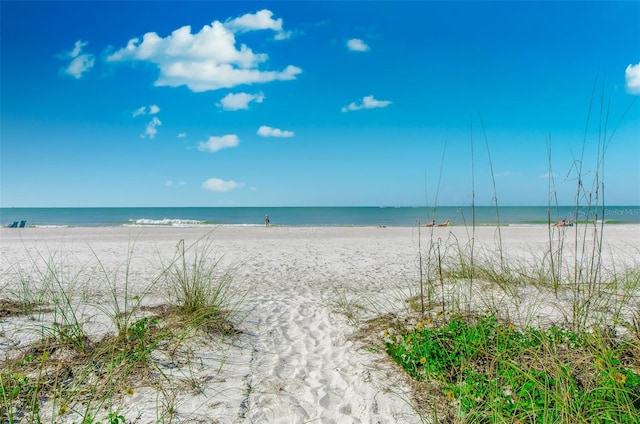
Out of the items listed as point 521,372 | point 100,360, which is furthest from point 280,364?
point 521,372

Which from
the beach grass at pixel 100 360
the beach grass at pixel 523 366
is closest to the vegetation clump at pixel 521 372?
the beach grass at pixel 523 366

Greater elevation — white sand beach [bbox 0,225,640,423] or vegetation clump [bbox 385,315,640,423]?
vegetation clump [bbox 385,315,640,423]

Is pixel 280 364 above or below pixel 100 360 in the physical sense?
below

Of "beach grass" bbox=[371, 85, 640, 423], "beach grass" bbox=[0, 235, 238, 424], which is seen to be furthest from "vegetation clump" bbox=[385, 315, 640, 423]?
"beach grass" bbox=[0, 235, 238, 424]

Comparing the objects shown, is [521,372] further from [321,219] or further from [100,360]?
[321,219]

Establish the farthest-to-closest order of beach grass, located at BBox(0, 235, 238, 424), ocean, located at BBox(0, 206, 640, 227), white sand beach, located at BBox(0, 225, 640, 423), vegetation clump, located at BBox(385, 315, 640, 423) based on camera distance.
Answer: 1. ocean, located at BBox(0, 206, 640, 227)
2. white sand beach, located at BBox(0, 225, 640, 423)
3. beach grass, located at BBox(0, 235, 238, 424)
4. vegetation clump, located at BBox(385, 315, 640, 423)

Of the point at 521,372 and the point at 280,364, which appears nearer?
the point at 521,372

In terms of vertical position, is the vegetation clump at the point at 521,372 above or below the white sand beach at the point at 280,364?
above

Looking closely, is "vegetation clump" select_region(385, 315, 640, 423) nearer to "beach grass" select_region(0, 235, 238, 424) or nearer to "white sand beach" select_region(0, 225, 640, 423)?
"white sand beach" select_region(0, 225, 640, 423)

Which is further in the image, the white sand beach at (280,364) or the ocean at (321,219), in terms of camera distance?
the ocean at (321,219)

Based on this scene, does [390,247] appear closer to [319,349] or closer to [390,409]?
[319,349]

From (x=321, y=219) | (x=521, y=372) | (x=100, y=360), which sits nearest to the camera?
(x=521, y=372)

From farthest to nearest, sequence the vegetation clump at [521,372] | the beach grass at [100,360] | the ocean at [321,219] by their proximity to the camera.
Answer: the ocean at [321,219], the beach grass at [100,360], the vegetation clump at [521,372]

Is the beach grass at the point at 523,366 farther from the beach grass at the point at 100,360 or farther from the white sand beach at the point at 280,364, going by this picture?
the beach grass at the point at 100,360
